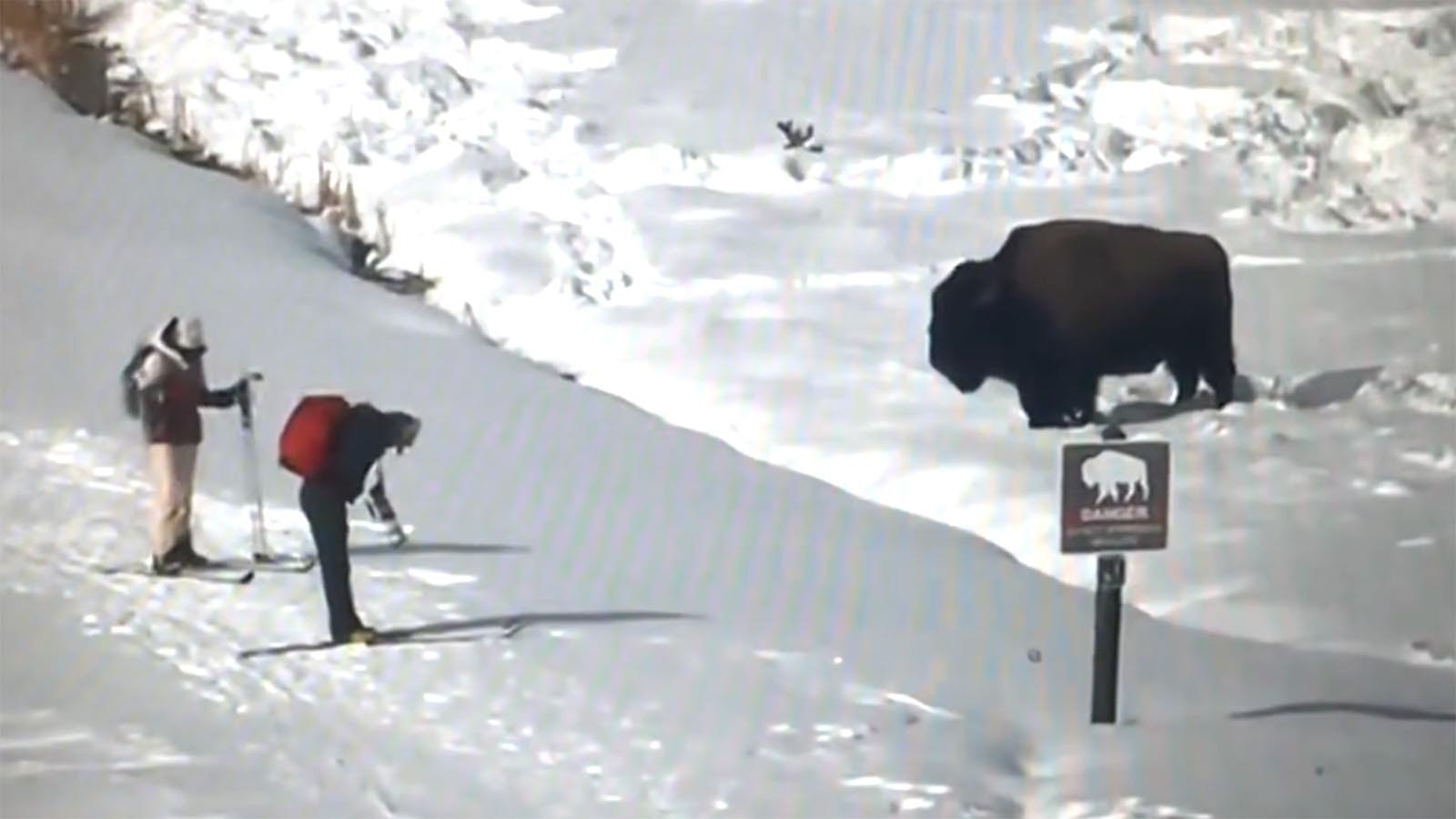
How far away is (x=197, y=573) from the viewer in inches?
77.4

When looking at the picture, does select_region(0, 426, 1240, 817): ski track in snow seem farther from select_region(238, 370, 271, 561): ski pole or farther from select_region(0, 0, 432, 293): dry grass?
select_region(0, 0, 432, 293): dry grass

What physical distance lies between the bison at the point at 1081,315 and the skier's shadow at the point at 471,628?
421mm

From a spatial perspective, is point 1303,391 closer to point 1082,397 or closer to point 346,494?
point 1082,397

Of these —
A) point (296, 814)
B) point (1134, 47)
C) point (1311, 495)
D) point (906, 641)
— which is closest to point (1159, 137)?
point (1134, 47)

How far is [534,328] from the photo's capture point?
209 centimetres

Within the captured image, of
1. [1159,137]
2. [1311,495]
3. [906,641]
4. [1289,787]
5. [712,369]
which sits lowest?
[1289,787]

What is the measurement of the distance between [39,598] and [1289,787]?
1.29 m

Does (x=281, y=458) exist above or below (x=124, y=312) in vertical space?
below

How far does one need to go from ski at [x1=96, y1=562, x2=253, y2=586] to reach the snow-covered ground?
1.15 ft

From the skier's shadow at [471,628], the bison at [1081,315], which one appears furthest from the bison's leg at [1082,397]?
the skier's shadow at [471,628]

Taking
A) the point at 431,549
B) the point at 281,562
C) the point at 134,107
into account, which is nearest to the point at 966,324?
the point at 431,549

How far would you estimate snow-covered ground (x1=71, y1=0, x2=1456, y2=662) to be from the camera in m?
2.07

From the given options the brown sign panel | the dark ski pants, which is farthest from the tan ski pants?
the brown sign panel

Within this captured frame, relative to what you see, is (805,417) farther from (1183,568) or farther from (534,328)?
(1183,568)
